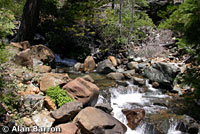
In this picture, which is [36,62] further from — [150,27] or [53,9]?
[150,27]

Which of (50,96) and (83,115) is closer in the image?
(83,115)

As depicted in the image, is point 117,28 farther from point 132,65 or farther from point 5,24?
point 5,24

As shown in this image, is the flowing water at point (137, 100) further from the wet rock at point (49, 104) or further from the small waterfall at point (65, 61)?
the small waterfall at point (65, 61)

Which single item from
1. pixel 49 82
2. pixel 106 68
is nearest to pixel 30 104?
pixel 49 82

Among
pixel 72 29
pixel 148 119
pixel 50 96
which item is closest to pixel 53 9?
pixel 72 29

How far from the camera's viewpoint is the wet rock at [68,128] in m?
4.56

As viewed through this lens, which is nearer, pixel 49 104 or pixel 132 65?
pixel 49 104

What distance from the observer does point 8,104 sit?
4.66 meters

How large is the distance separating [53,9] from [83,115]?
12.5 metres

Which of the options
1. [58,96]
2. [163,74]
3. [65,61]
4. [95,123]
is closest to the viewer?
[95,123]

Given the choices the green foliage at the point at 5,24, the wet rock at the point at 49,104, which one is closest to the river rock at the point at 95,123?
the wet rock at the point at 49,104

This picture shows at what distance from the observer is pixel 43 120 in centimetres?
472

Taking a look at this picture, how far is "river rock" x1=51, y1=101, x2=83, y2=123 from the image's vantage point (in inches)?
192

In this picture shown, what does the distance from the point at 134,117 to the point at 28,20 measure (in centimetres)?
946
